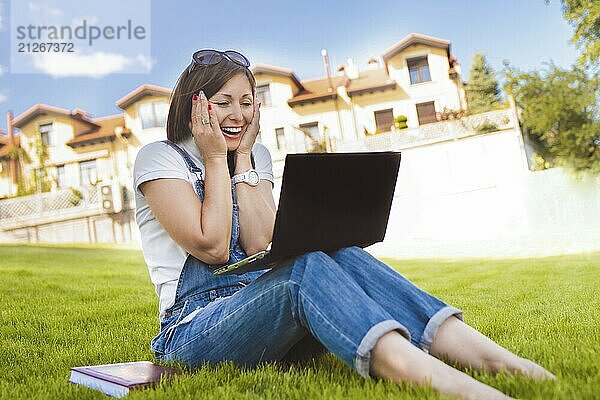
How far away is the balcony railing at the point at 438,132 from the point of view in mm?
10414

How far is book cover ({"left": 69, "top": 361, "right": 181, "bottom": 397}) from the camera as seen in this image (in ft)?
4.22

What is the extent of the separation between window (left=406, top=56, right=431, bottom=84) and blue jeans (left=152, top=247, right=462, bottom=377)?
35.0ft

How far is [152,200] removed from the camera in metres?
1.40

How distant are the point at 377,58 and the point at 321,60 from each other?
0.99 metres

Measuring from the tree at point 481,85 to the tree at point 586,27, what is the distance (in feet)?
18.6

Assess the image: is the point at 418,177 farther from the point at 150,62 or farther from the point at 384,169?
the point at 384,169

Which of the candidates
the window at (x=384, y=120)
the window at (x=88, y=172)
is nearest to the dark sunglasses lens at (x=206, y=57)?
the window at (x=384, y=120)

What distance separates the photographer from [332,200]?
124 centimetres

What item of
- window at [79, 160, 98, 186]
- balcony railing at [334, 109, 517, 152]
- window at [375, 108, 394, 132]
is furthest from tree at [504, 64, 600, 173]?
window at [79, 160, 98, 186]

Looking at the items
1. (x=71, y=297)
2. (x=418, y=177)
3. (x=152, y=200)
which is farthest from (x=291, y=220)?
(x=418, y=177)

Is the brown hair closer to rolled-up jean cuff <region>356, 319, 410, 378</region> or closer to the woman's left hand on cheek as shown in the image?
the woman's left hand on cheek

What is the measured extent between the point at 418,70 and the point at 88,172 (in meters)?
5.50

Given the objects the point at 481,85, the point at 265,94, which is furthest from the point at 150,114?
the point at 481,85

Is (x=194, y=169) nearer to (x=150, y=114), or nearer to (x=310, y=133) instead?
(x=310, y=133)
